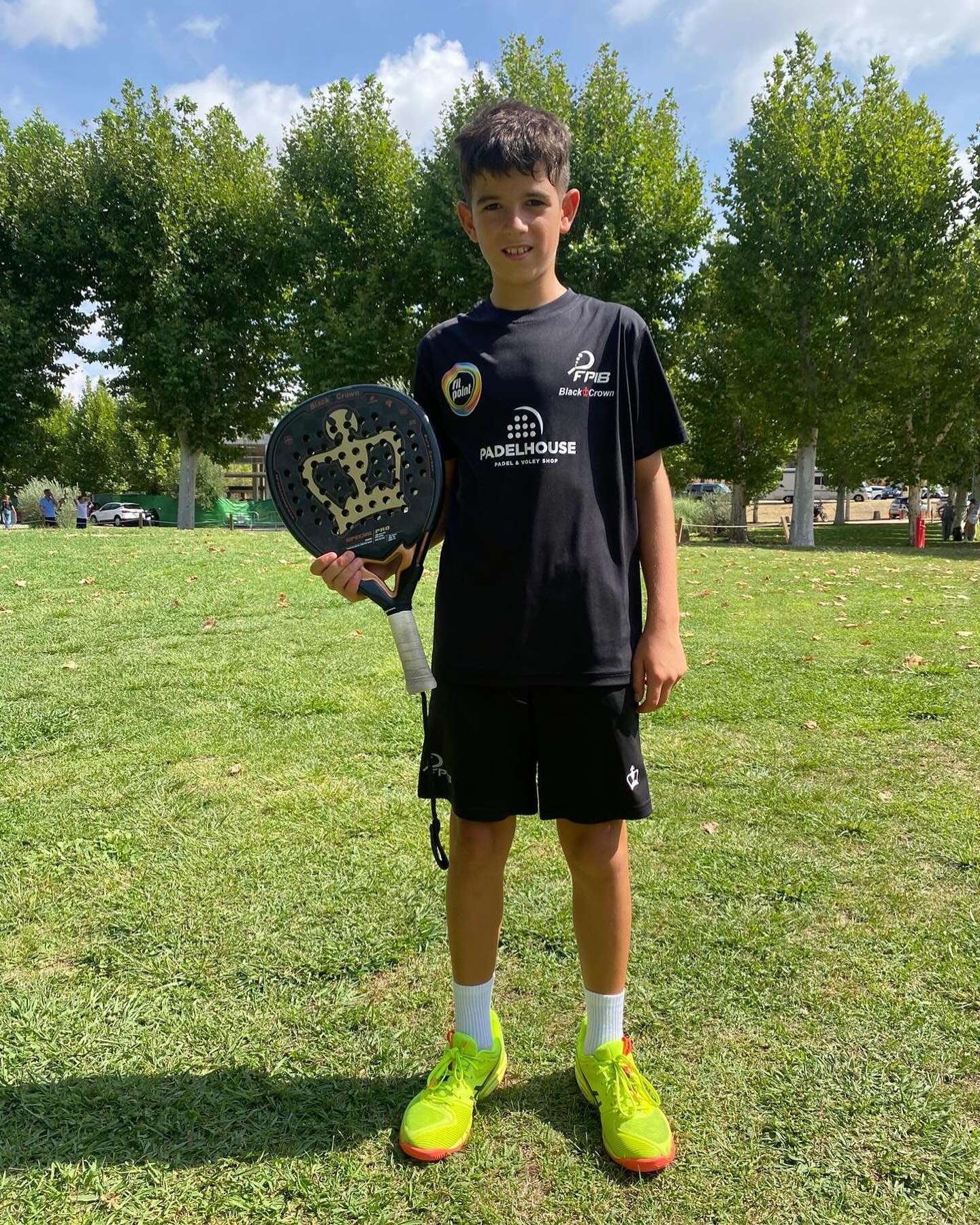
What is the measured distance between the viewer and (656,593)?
2018 mm

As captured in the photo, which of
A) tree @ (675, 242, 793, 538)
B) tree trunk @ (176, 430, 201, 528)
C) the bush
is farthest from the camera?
the bush

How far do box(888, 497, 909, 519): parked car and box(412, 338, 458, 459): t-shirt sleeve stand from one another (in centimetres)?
5291

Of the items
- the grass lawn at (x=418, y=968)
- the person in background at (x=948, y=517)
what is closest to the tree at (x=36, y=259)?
the grass lawn at (x=418, y=968)

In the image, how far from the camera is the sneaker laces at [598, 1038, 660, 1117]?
1909mm

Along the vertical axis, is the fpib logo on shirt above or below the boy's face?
below

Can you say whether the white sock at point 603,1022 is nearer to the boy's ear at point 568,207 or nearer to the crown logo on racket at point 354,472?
the crown logo on racket at point 354,472

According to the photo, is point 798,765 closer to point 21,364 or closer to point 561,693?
point 561,693

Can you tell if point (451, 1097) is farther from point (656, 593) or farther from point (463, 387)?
point (463, 387)

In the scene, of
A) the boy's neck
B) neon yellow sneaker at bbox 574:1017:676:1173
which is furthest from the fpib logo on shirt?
neon yellow sneaker at bbox 574:1017:676:1173

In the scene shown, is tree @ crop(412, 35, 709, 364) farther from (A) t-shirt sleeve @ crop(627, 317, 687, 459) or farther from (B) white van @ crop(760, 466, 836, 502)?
(B) white van @ crop(760, 466, 836, 502)

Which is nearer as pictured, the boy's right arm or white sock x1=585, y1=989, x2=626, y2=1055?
the boy's right arm

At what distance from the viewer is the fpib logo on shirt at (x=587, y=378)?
193cm

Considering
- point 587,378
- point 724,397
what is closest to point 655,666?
point 587,378

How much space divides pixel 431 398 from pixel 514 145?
1.97 ft
